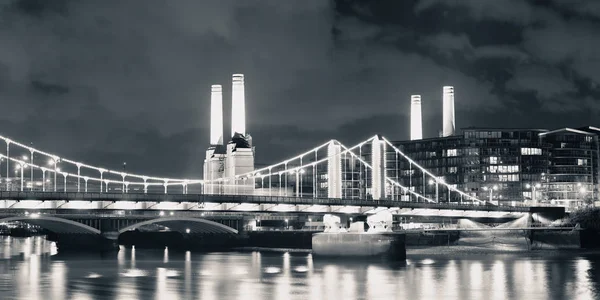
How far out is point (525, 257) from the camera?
90.9 m

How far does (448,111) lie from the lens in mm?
189750

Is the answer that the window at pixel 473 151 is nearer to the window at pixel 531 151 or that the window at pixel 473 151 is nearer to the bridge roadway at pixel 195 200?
the window at pixel 531 151

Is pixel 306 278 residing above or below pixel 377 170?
below

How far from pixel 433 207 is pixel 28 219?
41.1m

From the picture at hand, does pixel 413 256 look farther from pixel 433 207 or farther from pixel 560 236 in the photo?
pixel 560 236

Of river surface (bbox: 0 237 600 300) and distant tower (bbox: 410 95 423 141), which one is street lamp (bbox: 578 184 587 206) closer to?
distant tower (bbox: 410 95 423 141)

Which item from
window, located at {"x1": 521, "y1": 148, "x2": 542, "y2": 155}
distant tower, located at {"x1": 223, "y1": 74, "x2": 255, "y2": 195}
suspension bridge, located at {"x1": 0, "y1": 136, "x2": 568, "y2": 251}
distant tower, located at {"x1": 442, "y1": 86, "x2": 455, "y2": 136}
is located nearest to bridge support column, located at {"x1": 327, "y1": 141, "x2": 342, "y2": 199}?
suspension bridge, located at {"x1": 0, "y1": 136, "x2": 568, "y2": 251}

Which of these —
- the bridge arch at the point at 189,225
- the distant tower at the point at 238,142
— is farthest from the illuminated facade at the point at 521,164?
the bridge arch at the point at 189,225

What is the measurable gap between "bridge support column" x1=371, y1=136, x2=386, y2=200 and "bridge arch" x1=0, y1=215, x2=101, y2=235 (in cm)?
3354

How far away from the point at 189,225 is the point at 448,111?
81.4m

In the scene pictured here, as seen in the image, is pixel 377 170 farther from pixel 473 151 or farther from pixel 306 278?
pixel 473 151

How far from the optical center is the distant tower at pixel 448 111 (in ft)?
618

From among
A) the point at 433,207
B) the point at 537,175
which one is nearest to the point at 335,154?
the point at 433,207

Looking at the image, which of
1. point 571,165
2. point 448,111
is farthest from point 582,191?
point 448,111
